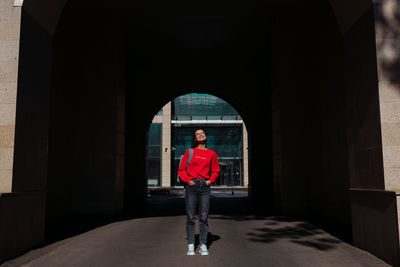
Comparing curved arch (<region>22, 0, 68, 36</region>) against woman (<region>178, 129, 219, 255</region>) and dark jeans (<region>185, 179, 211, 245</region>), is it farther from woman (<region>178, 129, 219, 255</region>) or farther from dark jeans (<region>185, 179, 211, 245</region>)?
dark jeans (<region>185, 179, 211, 245</region>)

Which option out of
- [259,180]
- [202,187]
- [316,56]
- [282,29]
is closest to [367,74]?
[202,187]

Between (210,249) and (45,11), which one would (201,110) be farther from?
(210,249)

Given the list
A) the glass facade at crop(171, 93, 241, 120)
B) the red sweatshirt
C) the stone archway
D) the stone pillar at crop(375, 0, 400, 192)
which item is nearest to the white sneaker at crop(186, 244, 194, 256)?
the red sweatshirt

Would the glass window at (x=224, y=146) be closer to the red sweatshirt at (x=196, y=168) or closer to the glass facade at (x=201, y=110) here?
the glass facade at (x=201, y=110)

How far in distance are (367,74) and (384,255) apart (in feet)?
8.80

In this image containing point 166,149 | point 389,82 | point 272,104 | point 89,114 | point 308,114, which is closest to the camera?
point 389,82

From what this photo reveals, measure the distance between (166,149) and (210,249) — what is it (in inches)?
1568

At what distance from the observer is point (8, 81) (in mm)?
5734

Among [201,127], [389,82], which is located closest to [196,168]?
[389,82]

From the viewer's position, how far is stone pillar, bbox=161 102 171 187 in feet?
148

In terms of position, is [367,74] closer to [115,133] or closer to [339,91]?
[339,91]

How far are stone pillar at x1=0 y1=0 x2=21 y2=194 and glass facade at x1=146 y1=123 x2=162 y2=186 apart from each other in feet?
131

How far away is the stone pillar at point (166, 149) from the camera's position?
45062mm

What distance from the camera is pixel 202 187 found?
579cm
